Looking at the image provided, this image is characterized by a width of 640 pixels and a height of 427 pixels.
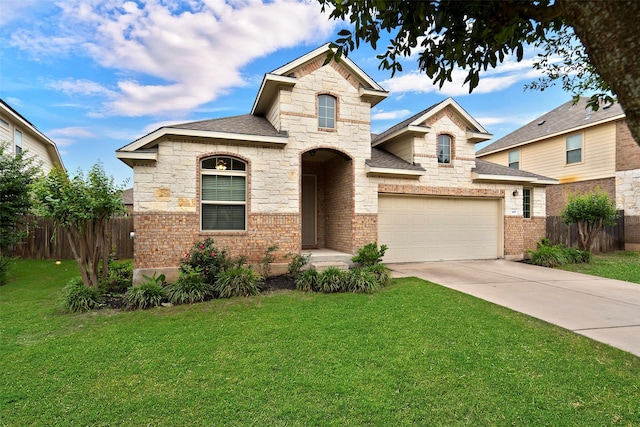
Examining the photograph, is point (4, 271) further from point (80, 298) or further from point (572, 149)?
point (572, 149)

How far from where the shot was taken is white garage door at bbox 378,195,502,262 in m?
10.7

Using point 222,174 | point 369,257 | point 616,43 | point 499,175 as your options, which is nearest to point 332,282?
point 369,257

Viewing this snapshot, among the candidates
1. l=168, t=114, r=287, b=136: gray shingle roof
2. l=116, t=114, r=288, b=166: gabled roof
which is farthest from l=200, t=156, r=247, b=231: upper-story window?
l=168, t=114, r=287, b=136: gray shingle roof

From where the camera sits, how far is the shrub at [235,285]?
6.88m

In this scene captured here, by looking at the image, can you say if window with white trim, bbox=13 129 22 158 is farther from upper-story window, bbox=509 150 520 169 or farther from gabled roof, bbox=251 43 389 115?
upper-story window, bbox=509 150 520 169

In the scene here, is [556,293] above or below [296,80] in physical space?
below

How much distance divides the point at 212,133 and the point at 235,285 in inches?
161

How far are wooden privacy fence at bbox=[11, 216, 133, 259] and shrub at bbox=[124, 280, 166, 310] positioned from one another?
728cm

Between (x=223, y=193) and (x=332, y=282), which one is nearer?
(x=332, y=282)

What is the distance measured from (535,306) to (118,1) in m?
12.5

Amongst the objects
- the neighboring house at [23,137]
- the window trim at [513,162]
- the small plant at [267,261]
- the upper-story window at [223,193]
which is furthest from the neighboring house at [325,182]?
the window trim at [513,162]

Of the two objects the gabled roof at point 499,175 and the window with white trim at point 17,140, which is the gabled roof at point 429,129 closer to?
the gabled roof at point 499,175

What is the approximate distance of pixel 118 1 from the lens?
830 cm

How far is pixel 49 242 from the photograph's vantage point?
40.3ft
